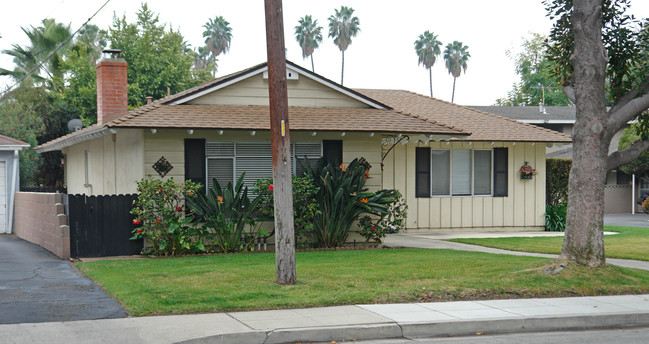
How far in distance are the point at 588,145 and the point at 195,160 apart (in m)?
8.43

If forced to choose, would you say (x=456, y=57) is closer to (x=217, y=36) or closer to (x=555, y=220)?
(x=217, y=36)

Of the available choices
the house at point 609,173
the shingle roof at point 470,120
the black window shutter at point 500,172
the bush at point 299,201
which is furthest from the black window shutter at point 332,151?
the house at point 609,173

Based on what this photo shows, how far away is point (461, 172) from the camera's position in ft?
72.4

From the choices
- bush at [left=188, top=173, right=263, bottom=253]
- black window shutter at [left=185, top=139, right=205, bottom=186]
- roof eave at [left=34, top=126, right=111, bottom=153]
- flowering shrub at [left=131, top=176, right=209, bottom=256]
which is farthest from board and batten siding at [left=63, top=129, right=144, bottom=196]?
bush at [left=188, top=173, right=263, bottom=253]

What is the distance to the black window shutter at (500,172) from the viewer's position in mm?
22219

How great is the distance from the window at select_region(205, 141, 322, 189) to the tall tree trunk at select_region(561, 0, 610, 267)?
21.7 feet

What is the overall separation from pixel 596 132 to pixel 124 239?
960 centimetres

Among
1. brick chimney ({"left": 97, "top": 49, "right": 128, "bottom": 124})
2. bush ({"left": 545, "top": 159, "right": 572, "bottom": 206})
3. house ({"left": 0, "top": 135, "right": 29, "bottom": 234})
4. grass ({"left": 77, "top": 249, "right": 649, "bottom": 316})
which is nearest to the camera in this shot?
grass ({"left": 77, "top": 249, "right": 649, "bottom": 316})

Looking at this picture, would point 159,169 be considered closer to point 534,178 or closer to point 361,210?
point 361,210

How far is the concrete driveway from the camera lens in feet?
30.3

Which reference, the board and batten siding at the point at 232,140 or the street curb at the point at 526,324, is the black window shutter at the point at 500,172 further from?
the street curb at the point at 526,324

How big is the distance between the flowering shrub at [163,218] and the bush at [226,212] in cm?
33

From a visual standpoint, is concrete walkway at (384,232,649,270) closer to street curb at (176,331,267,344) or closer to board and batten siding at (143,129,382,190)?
board and batten siding at (143,129,382,190)

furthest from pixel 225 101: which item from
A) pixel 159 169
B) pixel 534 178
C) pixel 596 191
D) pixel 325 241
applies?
pixel 534 178
